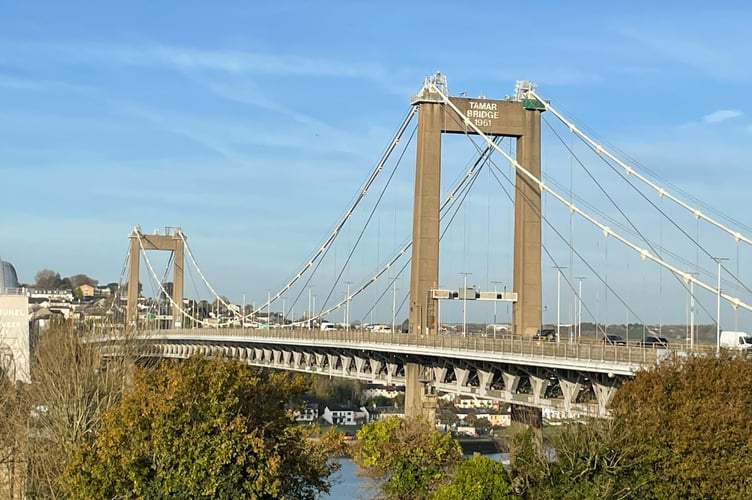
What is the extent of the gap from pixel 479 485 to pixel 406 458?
4.44m

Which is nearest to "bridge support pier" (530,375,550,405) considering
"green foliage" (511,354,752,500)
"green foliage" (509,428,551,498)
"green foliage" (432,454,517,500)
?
"green foliage" (509,428,551,498)

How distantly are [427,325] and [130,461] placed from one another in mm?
26125

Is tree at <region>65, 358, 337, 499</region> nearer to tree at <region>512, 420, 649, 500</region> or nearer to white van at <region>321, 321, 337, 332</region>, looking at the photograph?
tree at <region>512, 420, 649, 500</region>

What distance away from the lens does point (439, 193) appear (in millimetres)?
53375

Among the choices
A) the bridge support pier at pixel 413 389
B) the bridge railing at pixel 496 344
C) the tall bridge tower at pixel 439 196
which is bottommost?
the bridge support pier at pixel 413 389

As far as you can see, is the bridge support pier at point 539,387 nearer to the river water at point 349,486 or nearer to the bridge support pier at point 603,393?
the bridge support pier at point 603,393

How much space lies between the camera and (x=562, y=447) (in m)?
31.7

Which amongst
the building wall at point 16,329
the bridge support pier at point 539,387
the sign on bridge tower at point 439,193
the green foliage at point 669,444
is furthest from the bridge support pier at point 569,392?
the building wall at point 16,329

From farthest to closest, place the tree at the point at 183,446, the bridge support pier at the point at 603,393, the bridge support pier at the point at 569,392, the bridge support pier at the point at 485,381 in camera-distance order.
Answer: the bridge support pier at the point at 485,381 → the bridge support pier at the point at 569,392 → the bridge support pier at the point at 603,393 → the tree at the point at 183,446

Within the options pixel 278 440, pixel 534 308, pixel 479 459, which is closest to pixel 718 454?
pixel 479 459

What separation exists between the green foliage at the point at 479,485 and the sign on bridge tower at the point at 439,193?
20.2 meters

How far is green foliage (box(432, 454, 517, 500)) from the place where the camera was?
31.3 m

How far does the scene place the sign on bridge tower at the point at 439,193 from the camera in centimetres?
5181

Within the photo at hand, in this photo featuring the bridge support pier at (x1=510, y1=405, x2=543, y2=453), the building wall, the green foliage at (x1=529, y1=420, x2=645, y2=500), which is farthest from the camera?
the building wall
